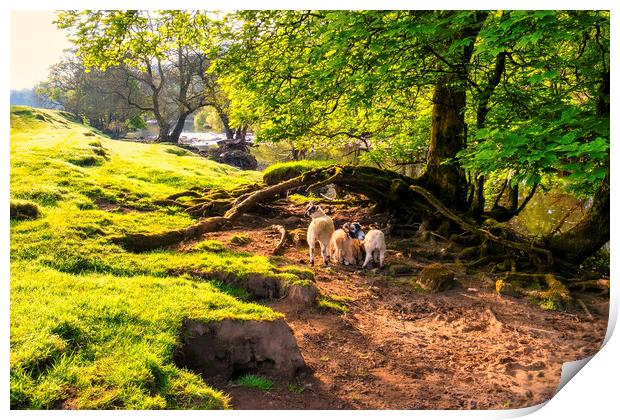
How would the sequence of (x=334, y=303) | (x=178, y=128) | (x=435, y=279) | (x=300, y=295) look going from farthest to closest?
1. (x=178, y=128)
2. (x=435, y=279)
3. (x=334, y=303)
4. (x=300, y=295)

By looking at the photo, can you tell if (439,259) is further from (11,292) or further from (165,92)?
(11,292)

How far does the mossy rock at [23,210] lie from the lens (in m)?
5.03

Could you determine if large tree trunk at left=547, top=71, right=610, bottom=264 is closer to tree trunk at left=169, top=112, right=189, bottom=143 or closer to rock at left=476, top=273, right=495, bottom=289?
rock at left=476, top=273, right=495, bottom=289

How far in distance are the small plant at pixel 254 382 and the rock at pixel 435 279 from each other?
334 cm

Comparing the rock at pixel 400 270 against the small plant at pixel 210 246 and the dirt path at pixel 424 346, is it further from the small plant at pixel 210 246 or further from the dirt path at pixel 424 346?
the small plant at pixel 210 246

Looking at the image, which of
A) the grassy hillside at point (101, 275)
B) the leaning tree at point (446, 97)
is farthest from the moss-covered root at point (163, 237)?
the grassy hillside at point (101, 275)

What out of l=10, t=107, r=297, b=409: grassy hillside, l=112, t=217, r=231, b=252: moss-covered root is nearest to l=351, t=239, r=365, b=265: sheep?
l=10, t=107, r=297, b=409: grassy hillside

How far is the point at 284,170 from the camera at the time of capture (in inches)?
363

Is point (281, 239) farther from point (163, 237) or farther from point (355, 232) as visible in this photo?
point (163, 237)

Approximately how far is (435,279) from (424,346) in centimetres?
163

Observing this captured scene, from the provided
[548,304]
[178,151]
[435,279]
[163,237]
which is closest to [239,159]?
[178,151]

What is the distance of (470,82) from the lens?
21.7 ft

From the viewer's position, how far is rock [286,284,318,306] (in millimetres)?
5188

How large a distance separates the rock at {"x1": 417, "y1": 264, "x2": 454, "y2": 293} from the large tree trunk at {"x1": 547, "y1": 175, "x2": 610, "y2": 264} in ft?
6.36
